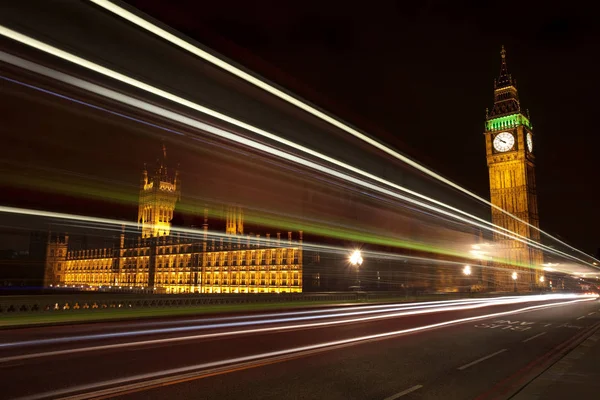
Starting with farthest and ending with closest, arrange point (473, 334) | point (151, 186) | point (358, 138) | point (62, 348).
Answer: point (151, 186), point (358, 138), point (473, 334), point (62, 348)

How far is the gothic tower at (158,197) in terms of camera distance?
365ft

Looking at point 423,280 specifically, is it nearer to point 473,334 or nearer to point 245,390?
point 473,334

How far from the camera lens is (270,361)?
33.1ft

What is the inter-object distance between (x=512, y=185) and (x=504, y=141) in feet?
32.0

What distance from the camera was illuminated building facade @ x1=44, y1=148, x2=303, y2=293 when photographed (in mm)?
82938

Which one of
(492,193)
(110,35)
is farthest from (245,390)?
(492,193)

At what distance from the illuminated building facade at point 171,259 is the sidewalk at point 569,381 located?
187 ft

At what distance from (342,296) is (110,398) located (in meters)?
32.7

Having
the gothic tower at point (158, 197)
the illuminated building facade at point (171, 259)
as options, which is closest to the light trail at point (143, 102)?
the illuminated building facade at point (171, 259)

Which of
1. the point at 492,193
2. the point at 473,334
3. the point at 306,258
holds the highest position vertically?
the point at 492,193

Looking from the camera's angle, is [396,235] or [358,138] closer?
[358,138]

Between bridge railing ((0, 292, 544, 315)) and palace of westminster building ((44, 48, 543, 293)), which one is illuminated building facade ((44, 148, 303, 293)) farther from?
bridge railing ((0, 292, 544, 315))

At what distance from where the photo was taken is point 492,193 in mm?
97625

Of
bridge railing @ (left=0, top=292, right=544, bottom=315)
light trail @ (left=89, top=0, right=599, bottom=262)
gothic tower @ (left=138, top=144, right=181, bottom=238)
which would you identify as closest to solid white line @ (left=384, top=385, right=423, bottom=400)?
light trail @ (left=89, top=0, right=599, bottom=262)
